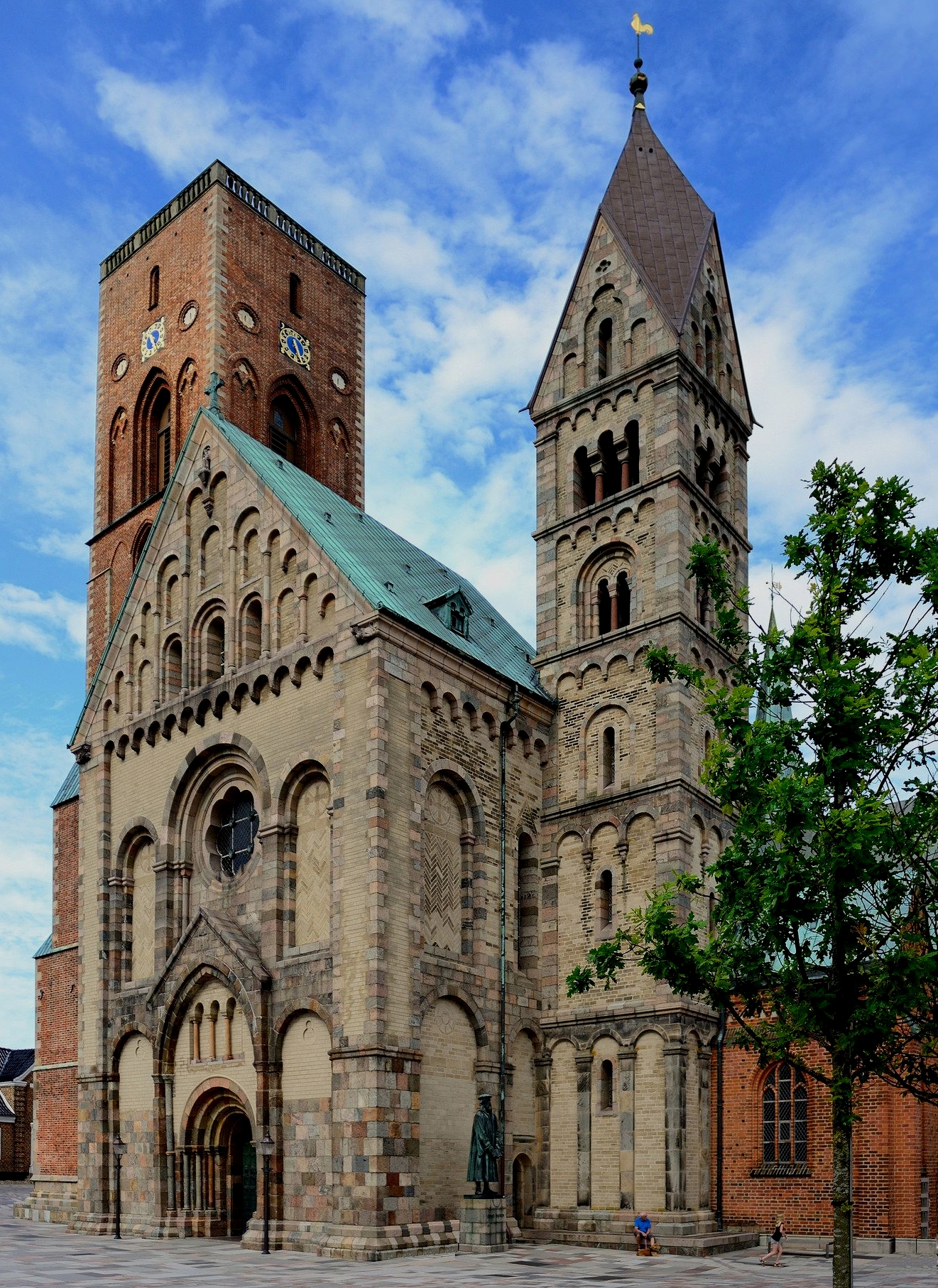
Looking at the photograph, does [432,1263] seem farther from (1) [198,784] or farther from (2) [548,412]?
(2) [548,412]

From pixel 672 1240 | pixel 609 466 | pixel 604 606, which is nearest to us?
pixel 672 1240

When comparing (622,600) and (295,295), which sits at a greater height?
(295,295)

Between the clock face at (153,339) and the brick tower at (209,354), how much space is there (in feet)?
0.17

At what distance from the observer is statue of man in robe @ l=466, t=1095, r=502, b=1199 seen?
30.7 metres

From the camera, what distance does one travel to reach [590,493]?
41219 mm

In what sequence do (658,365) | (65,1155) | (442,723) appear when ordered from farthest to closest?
1. (65,1155)
2. (658,365)
3. (442,723)

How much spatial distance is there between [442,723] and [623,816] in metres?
5.36

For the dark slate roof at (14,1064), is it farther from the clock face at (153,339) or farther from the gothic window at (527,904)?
the gothic window at (527,904)

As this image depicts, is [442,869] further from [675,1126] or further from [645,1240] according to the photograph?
[645,1240]

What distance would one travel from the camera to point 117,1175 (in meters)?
35.5

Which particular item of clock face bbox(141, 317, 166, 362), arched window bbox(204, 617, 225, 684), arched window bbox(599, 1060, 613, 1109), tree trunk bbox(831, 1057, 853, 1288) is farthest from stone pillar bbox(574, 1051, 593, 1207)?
clock face bbox(141, 317, 166, 362)

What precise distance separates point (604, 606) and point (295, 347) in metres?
22.4

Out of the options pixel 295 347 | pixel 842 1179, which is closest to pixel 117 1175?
pixel 842 1179

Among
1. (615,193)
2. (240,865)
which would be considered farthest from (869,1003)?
(615,193)
